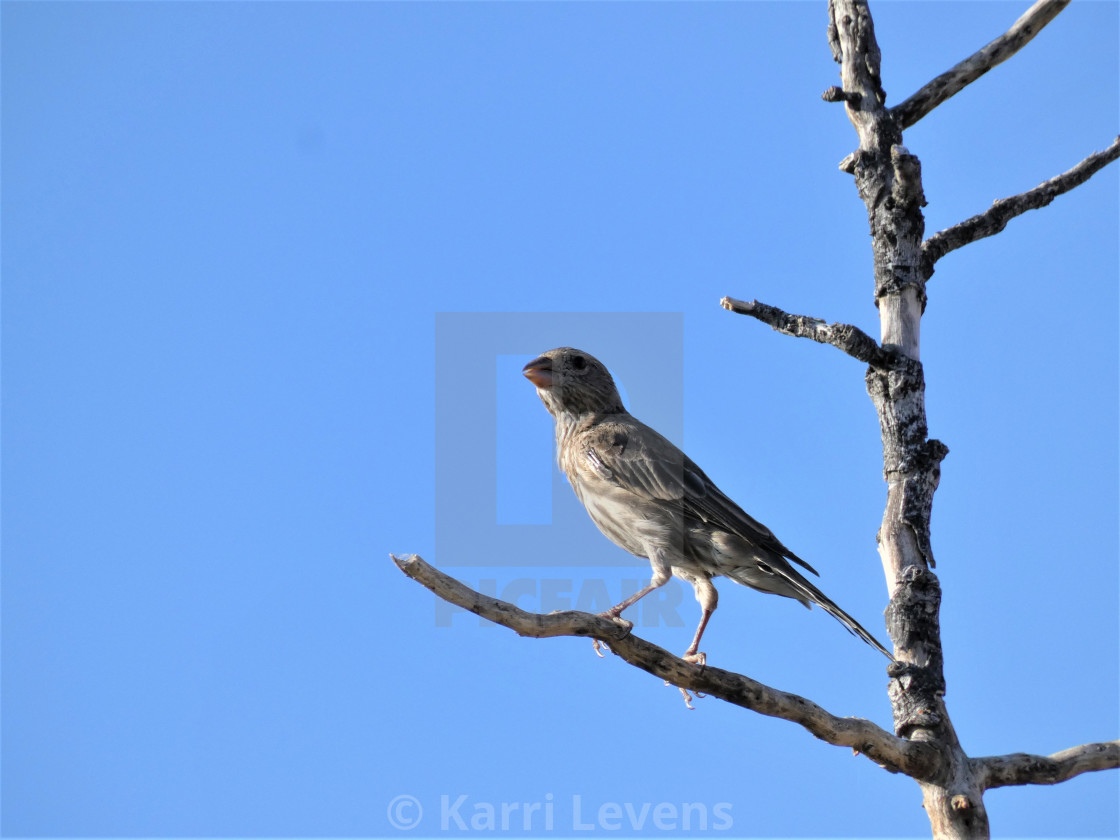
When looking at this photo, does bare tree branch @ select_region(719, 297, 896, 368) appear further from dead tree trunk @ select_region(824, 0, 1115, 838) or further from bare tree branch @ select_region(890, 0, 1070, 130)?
bare tree branch @ select_region(890, 0, 1070, 130)

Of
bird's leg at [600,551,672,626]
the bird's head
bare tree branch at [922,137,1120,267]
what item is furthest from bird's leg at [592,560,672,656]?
bare tree branch at [922,137,1120,267]

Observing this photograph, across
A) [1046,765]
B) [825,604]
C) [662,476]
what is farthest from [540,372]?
[1046,765]

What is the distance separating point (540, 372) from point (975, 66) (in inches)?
151

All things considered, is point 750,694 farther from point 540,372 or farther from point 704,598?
point 540,372

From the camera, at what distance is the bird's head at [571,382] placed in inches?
335

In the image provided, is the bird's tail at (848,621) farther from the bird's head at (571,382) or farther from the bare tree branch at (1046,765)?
the bird's head at (571,382)

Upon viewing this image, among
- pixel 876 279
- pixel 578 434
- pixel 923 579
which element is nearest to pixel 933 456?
pixel 923 579

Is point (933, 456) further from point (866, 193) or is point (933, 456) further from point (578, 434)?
point (578, 434)

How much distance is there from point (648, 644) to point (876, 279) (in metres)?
2.65

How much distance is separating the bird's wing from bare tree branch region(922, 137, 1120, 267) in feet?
6.92

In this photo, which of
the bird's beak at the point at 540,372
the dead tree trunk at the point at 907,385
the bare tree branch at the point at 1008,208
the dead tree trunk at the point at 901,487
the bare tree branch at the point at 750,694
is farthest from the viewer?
the bird's beak at the point at 540,372

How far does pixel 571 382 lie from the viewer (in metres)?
8.52

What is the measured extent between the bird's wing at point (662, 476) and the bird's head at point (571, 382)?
1.47 ft

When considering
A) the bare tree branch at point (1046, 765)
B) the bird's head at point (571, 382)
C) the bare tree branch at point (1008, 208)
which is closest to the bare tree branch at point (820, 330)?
the bare tree branch at point (1008, 208)
